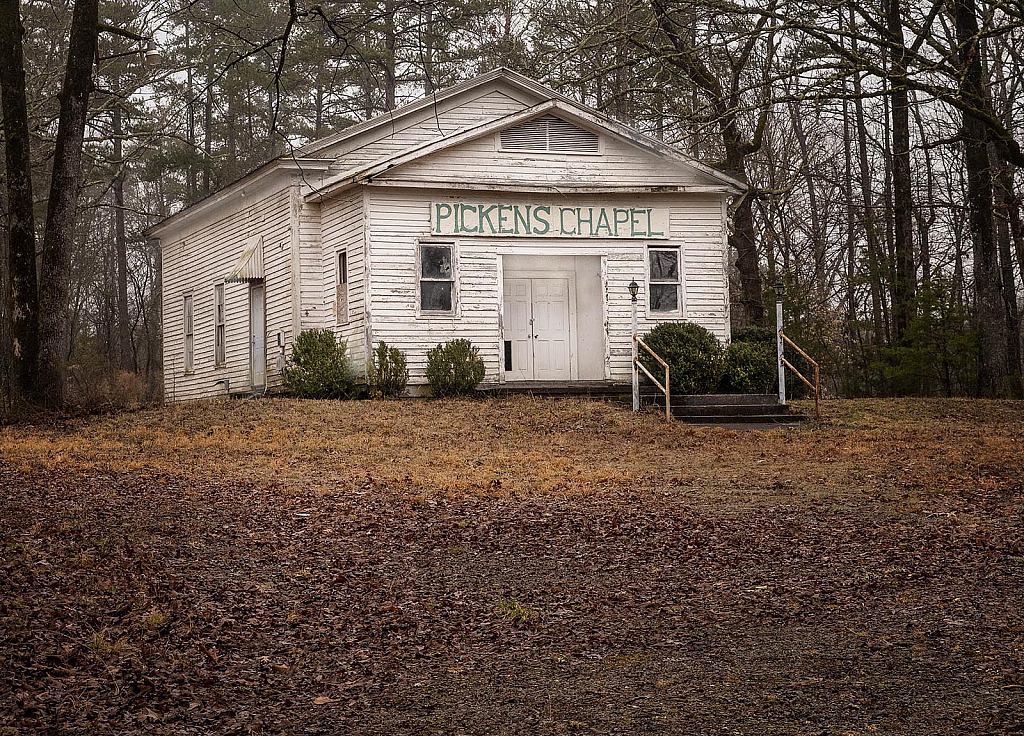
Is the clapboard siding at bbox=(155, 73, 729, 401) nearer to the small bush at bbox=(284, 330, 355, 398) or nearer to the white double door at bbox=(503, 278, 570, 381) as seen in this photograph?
the white double door at bbox=(503, 278, 570, 381)

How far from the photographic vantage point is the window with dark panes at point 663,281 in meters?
21.6

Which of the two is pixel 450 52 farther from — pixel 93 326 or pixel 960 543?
pixel 960 543

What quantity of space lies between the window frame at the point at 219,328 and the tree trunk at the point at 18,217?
7.85 m

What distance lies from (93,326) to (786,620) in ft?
139

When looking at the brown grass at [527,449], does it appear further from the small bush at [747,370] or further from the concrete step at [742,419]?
the small bush at [747,370]

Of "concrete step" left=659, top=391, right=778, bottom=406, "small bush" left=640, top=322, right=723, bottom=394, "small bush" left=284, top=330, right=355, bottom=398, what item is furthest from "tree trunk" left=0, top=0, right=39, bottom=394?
"concrete step" left=659, top=391, right=778, bottom=406

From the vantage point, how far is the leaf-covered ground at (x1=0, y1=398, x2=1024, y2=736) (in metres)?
5.71

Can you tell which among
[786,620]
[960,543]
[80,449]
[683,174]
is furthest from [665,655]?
[683,174]

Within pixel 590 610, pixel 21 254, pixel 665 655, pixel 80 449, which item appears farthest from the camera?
pixel 21 254

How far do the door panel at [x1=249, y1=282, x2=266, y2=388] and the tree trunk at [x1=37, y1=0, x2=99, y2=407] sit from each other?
19.4ft

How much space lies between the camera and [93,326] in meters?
45.0

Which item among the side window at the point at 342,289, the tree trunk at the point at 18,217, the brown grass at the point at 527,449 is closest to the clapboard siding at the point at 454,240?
the side window at the point at 342,289

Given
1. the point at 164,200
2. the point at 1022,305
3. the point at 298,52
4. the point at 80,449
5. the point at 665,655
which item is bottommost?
the point at 665,655

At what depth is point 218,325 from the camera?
2548 cm
